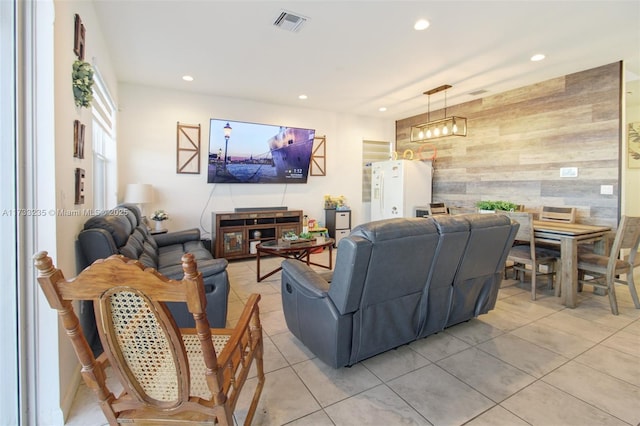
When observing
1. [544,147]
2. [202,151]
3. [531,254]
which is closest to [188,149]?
[202,151]

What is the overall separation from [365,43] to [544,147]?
3036 millimetres

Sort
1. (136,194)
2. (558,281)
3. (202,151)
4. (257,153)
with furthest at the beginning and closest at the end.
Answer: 1. (257,153)
2. (202,151)
3. (136,194)
4. (558,281)

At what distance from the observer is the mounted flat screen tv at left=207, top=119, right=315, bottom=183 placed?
5.17 m

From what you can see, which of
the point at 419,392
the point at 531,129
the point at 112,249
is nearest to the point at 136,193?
the point at 112,249

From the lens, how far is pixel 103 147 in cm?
384

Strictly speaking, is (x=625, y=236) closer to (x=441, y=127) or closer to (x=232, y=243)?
(x=441, y=127)

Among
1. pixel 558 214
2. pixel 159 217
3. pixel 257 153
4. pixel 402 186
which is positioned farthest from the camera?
pixel 402 186

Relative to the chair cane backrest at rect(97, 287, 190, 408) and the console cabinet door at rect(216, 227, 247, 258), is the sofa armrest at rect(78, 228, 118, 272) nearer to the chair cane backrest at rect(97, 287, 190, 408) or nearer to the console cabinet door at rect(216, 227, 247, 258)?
the chair cane backrest at rect(97, 287, 190, 408)

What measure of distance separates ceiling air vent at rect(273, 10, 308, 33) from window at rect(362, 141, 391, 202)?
400 centimetres

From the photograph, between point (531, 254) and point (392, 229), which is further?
point (531, 254)

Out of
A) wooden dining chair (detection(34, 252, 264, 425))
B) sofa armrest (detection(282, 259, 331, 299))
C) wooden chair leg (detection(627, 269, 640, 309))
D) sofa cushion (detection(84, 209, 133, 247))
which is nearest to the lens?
wooden dining chair (detection(34, 252, 264, 425))

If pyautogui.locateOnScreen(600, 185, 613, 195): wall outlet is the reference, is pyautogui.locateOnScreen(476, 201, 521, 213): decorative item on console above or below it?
below

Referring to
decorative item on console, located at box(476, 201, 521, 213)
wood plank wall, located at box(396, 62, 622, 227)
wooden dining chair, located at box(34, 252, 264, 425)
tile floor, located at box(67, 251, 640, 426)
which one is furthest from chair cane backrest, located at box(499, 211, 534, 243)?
wooden dining chair, located at box(34, 252, 264, 425)

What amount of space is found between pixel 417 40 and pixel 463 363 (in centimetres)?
308
